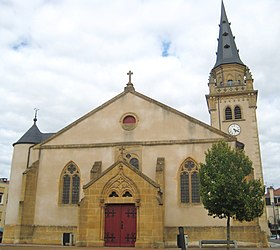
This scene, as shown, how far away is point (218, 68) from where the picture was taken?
4716cm

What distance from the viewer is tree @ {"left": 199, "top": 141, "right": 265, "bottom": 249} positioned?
18.3 metres

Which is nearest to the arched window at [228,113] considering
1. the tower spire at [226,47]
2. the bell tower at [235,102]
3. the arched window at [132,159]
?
A: the bell tower at [235,102]

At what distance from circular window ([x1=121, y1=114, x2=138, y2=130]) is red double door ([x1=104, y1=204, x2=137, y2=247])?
6945 millimetres

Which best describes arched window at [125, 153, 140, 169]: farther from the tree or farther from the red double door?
the tree

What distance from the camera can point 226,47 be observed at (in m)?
48.9

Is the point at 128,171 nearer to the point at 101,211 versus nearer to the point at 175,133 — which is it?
the point at 101,211

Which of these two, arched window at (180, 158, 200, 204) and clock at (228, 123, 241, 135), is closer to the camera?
arched window at (180, 158, 200, 204)

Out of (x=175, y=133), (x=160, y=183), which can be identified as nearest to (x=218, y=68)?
(x=175, y=133)

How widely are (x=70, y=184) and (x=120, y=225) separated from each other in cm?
627

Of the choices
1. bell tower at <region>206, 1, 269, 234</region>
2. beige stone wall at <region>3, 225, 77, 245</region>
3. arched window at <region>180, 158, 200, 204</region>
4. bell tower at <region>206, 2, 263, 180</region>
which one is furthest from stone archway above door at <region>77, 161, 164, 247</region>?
bell tower at <region>206, 2, 263, 180</region>

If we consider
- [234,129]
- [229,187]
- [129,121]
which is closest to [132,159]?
[129,121]

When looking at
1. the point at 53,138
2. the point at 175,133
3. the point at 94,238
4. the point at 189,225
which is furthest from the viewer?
the point at 53,138

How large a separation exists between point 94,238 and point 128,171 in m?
4.87

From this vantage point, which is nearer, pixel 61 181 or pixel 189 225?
pixel 189 225
